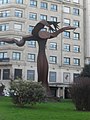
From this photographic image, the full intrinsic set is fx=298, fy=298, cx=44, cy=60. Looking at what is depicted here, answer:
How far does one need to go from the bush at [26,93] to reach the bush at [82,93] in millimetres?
2689

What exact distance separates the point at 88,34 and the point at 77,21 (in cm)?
419

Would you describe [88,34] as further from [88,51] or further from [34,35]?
[34,35]

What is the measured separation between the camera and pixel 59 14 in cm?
7044

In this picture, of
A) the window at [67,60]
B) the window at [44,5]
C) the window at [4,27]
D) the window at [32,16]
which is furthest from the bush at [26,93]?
the window at [44,5]

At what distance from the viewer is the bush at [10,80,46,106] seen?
21.5 m

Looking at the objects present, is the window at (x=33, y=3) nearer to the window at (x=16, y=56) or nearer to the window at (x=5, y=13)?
the window at (x=5, y=13)

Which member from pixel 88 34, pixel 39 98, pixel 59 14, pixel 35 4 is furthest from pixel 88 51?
pixel 39 98

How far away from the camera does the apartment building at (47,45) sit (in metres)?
61.7

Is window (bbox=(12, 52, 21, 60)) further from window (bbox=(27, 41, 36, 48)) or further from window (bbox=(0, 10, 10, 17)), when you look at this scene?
window (bbox=(0, 10, 10, 17))

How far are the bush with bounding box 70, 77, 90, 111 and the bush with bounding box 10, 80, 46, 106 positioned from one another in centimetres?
269

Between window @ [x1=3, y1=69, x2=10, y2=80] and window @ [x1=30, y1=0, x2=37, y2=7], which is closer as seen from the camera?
window @ [x1=3, y1=69, x2=10, y2=80]

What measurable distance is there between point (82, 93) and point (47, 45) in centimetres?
4707

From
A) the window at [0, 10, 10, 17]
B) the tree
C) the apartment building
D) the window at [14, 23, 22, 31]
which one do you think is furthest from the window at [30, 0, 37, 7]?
the tree

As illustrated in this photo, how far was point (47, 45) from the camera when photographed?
6669cm
